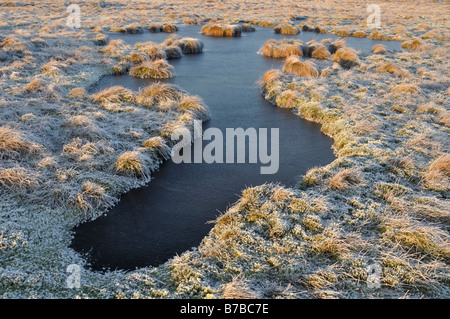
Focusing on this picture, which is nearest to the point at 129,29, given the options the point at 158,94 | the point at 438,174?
the point at 158,94

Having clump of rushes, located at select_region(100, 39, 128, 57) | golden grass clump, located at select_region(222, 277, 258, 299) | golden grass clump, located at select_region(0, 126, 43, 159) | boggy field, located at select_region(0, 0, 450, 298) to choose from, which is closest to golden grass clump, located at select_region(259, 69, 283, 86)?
Result: boggy field, located at select_region(0, 0, 450, 298)

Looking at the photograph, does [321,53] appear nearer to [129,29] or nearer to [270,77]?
[270,77]

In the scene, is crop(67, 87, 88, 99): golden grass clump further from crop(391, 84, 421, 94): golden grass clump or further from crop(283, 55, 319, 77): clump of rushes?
crop(391, 84, 421, 94): golden grass clump

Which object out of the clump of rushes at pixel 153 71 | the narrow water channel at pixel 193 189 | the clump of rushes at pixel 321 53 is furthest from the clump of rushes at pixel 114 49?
the clump of rushes at pixel 321 53

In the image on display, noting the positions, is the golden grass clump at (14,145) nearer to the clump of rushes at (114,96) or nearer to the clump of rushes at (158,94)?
the clump of rushes at (114,96)

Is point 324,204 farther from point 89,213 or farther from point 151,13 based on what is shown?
point 151,13
